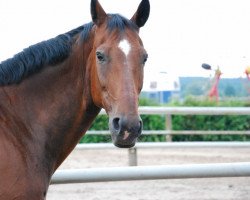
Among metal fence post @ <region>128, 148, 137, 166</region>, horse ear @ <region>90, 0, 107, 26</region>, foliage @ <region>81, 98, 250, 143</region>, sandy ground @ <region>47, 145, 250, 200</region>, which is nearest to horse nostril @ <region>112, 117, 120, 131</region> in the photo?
horse ear @ <region>90, 0, 107, 26</region>

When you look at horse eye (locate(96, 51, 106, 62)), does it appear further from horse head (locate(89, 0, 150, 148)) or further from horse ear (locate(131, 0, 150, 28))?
horse ear (locate(131, 0, 150, 28))

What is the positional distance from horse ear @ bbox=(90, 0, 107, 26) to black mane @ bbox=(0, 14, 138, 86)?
6cm

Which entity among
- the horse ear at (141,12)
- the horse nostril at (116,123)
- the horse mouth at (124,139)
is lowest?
the horse mouth at (124,139)

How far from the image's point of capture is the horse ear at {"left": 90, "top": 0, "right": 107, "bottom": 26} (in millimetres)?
3855

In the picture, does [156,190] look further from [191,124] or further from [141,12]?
[191,124]

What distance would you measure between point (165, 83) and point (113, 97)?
24034 millimetres

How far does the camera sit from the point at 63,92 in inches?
153

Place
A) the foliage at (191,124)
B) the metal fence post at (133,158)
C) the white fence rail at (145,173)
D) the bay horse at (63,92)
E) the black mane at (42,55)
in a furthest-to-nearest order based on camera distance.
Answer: the foliage at (191,124)
the metal fence post at (133,158)
the white fence rail at (145,173)
the black mane at (42,55)
the bay horse at (63,92)

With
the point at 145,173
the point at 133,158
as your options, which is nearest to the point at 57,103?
the point at 145,173

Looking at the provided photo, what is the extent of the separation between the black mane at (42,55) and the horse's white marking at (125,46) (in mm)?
114

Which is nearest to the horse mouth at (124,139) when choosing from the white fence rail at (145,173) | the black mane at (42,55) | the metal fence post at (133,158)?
the black mane at (42,55)

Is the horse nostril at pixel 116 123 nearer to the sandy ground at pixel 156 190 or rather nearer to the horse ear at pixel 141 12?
the horse ear at pixel 141 12

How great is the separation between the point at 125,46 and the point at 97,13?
40cm

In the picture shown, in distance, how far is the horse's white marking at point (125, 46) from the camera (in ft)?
11.9
